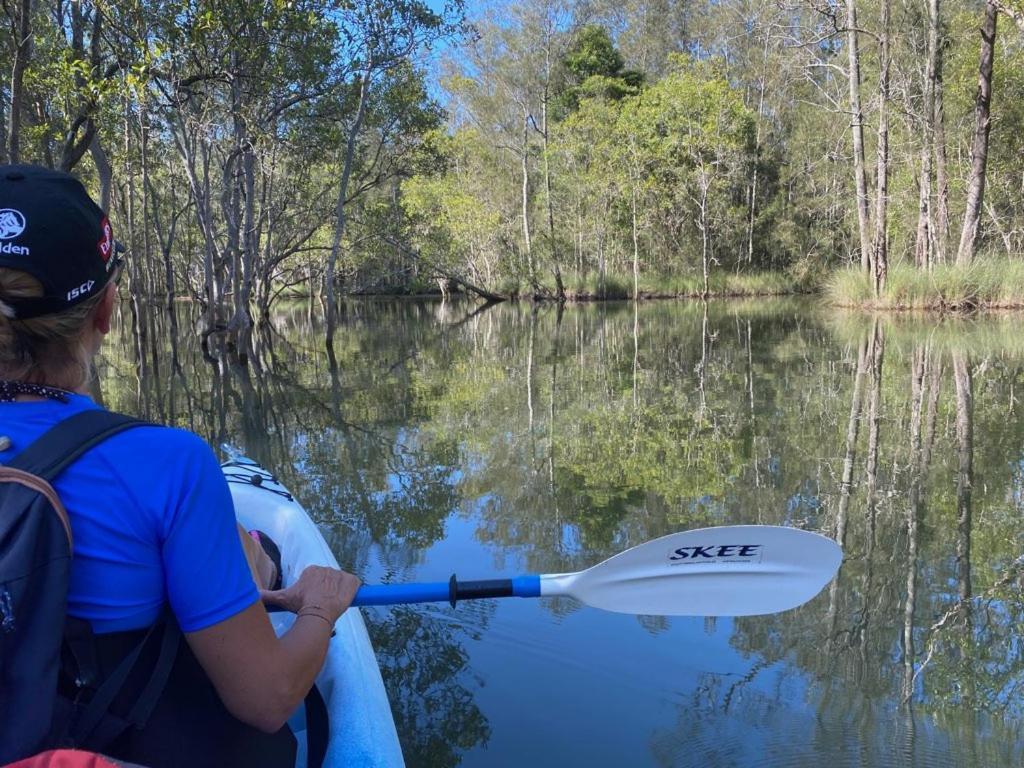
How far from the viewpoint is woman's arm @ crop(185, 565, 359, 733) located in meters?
1.03

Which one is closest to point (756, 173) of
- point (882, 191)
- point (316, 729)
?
point (882, 191)

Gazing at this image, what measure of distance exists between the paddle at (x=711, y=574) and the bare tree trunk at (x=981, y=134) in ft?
51.3

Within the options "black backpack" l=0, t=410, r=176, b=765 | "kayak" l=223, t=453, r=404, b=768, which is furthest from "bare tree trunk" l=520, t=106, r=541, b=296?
"black backpack" l=0, t=410, r=176, b=765

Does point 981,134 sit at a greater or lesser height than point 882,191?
greater

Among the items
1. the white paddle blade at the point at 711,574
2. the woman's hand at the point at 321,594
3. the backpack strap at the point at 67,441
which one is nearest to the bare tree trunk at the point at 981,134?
the white paddle blade at the point at 711,574

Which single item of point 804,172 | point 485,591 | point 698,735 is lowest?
point 698,735

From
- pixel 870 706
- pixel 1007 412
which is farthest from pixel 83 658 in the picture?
pixel 1007 412

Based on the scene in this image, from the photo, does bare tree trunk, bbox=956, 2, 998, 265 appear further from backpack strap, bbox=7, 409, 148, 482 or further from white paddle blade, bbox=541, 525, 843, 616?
backpack strap, bbox=7, 409, 148, 482

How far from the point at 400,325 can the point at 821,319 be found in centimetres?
964

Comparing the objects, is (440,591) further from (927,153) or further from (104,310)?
(927,153)

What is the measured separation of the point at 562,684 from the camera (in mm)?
2547

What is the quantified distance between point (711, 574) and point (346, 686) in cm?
105

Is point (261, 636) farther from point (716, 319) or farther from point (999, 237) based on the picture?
point (999, 237)

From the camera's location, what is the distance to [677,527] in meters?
3.82
